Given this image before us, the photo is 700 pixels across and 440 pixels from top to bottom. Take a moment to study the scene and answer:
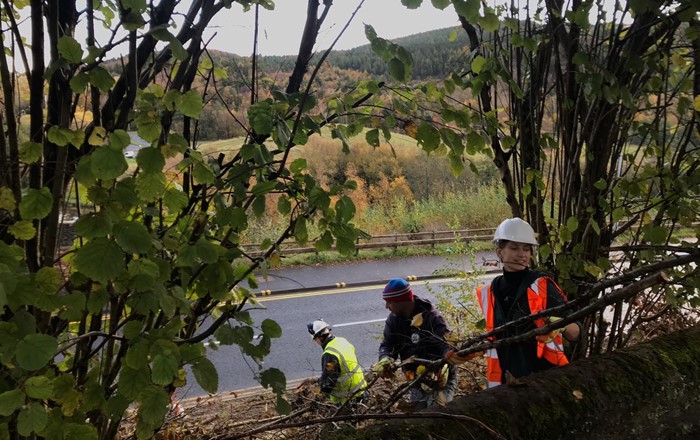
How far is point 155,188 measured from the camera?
3.64 feet

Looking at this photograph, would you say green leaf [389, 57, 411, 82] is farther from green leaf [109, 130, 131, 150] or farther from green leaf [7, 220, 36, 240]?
green leaf [7, 220, 36, 240]

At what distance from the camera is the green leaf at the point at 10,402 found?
892 millimetres

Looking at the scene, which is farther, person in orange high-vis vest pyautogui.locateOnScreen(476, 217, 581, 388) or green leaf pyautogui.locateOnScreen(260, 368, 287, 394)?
person in orange high-vis vest pyautogui.locateOnScreen(476, 217, 581, 388)

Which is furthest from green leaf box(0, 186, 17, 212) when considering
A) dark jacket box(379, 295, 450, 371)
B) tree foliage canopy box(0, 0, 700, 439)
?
dark jacket box(379, 295, 450, 371)

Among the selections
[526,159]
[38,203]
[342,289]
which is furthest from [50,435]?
[342,289]

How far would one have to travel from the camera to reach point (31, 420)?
37.2 inches

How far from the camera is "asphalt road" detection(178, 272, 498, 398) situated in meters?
8.77

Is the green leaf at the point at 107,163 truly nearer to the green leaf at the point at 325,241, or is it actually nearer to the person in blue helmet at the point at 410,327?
the green leaf at the point at 325,241

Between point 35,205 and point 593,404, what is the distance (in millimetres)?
1490

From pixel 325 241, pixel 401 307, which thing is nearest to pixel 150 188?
pixel 325 241

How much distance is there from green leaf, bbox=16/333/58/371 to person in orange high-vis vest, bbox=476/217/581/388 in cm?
195

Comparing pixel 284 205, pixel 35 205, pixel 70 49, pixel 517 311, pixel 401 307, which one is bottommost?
pixel 401 307

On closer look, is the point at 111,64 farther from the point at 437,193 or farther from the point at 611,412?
the point at 437,193

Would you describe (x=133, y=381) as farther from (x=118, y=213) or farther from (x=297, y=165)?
(x=297, y=165)
